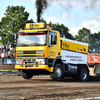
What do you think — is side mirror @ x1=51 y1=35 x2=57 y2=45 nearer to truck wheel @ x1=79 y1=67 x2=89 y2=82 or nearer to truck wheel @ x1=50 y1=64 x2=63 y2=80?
truck wheel @ x1=50 y1=64 x2=63 y2=80

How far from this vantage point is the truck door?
14.4 m

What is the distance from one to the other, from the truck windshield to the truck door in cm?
34

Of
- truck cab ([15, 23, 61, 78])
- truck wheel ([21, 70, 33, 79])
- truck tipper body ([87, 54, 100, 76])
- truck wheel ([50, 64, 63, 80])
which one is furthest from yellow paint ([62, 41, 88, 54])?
truck wheel ([21, 70, 33, 79])

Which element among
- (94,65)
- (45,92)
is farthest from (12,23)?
(45,92)

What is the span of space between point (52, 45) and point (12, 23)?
184 ft

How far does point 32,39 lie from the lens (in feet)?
47.6

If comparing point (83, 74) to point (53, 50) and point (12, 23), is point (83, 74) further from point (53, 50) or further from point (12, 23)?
point (12, 23)

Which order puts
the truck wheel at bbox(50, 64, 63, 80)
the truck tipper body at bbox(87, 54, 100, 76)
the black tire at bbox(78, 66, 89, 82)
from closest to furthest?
the truck wheel at bbox(50, 64, 63, 80) → the black tire at bbox(78, 66, 89, 82) → the truck tipper body at bbox(87, 54, 100, 76)

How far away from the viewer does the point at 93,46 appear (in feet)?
408

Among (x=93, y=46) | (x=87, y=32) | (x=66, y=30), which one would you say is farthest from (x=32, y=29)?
(x=87, y=32)

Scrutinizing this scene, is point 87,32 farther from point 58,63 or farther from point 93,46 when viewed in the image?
point 58,63

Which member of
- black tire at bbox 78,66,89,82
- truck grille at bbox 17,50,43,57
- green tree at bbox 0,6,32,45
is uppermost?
green tree at bbox 0,6,32,45

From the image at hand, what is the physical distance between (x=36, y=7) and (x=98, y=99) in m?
16.5

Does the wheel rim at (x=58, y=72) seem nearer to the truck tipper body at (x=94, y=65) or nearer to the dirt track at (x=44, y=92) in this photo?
the dirt track at (x=44, y=92)
